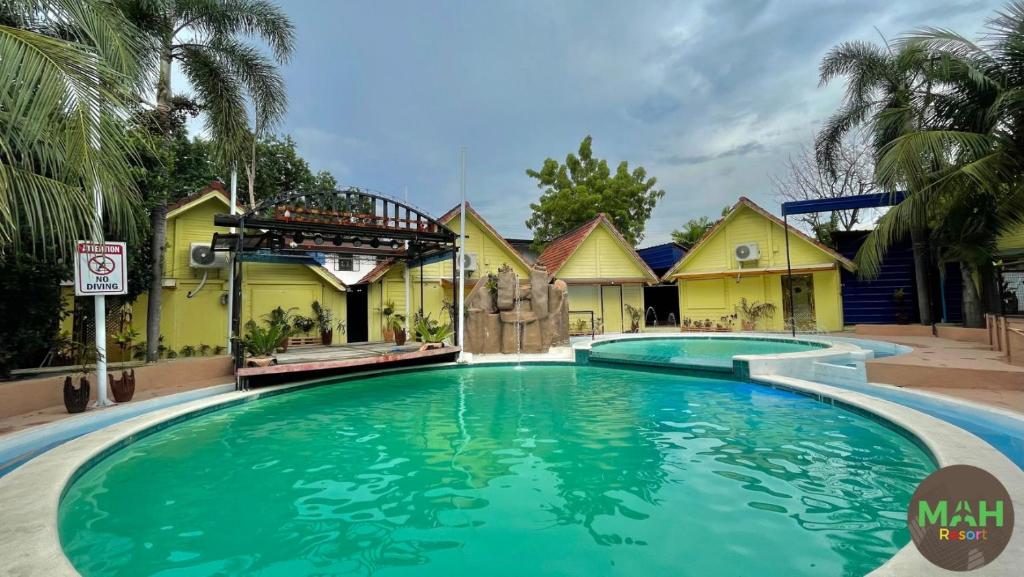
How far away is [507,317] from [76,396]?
9.56 m

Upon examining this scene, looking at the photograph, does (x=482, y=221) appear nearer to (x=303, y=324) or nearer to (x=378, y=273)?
(x=378, y=273)

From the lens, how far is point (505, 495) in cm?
387

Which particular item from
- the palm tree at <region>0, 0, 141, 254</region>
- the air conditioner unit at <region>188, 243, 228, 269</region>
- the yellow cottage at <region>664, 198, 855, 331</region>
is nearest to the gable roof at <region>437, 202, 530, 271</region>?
the yellow cottage at <region>664, 198, 855, 331</region>

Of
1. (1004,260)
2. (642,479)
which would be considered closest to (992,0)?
(1004,260)

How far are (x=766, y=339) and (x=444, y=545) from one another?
15.4m

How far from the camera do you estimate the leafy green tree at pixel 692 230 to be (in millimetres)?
30086

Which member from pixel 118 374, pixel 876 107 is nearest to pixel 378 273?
pixel 118 374

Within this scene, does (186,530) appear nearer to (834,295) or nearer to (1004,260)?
(1004,260)

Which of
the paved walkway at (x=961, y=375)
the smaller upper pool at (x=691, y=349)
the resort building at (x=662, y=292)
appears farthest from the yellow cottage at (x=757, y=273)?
the paved walkway at (x=961, y=375)

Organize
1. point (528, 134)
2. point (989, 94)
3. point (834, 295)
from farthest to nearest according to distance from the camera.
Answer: point (528, 134)
point (834, 295)
point (989, 94)

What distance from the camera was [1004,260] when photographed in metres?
12.9

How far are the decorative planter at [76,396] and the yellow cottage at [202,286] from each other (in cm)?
657

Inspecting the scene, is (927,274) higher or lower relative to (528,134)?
lower

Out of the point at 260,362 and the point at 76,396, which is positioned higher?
the point at 260,362
